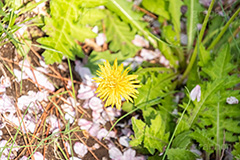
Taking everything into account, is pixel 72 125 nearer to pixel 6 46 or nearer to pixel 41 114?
pixel 41 114

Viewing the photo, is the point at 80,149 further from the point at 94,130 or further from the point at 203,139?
the point at 203,139

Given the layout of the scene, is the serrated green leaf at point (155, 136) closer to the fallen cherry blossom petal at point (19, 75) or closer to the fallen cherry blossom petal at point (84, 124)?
the fallen cherry blossom petal at point (84, 124)

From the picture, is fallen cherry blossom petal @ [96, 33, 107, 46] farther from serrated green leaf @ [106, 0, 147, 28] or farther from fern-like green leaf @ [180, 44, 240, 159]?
fern-like green leaf @ [180, 44, 240, 159]

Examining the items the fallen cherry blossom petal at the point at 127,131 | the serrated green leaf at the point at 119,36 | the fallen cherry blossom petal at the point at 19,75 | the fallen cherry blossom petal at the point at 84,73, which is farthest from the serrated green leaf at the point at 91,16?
the fallen cherry blossom petal at the point at 127,131

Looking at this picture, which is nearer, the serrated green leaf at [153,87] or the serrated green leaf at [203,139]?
the serrated green leaf at [203,139]

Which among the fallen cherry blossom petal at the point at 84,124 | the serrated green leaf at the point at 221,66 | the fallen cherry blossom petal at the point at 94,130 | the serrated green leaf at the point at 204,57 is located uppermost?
the fallen cherry blossom petal at the point at 84,124

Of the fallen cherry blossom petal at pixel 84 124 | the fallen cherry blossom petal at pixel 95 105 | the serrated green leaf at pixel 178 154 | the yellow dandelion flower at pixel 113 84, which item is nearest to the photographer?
the yellow dandelion flower at pixel 113 84
